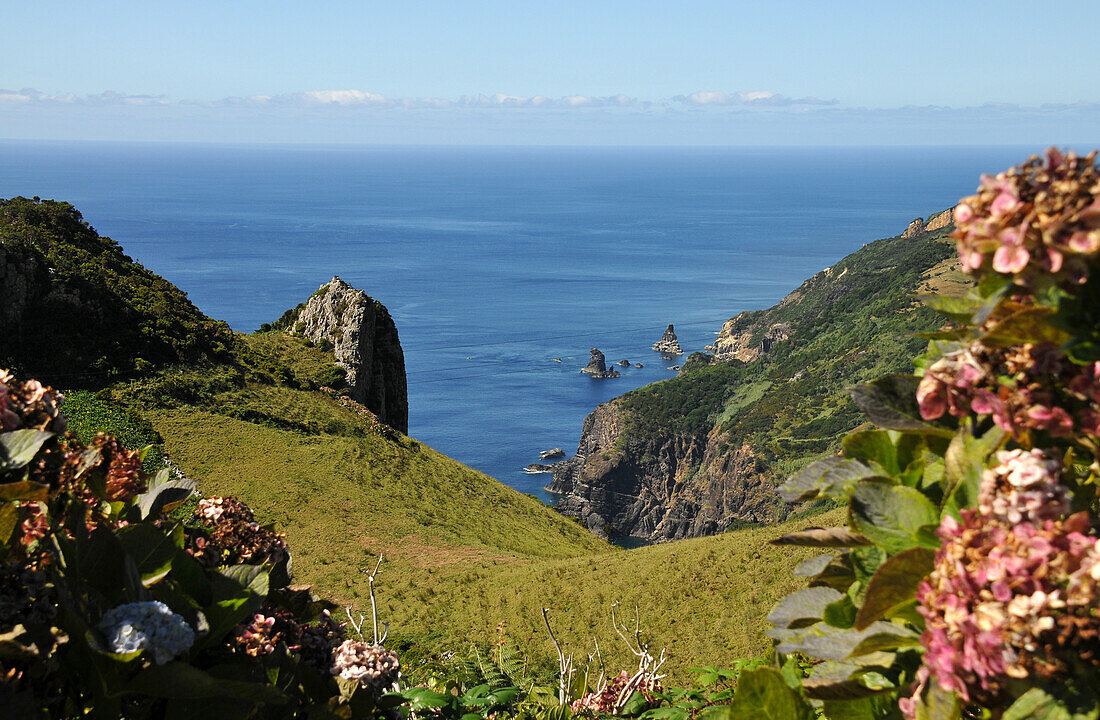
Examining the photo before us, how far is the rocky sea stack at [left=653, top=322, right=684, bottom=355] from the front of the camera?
142375 mm

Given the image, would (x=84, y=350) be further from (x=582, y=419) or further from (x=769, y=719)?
(x=582, y=419)

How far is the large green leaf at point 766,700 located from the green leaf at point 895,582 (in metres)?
0.45

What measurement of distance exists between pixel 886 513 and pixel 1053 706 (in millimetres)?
471

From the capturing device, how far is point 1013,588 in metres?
1.35

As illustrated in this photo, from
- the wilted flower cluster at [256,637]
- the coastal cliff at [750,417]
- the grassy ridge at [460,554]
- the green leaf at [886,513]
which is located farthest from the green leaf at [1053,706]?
the coastal cliff at [750,417]

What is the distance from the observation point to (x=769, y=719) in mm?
1979

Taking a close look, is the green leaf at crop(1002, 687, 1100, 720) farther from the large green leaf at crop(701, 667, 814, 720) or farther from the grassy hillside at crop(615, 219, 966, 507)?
the grassy hillside at crop(615, 219, 966, 507)

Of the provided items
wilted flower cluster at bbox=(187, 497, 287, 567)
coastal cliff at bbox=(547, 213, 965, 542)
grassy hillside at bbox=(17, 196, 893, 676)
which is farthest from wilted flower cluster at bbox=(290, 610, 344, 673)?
coastal cliff at bbox=(547, 213, 965, 542)

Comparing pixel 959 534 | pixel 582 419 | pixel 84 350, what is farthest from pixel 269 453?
pixel 582 419

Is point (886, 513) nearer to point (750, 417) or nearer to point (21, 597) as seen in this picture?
point (21, 597)

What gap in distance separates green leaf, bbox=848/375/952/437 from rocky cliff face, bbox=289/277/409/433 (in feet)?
126

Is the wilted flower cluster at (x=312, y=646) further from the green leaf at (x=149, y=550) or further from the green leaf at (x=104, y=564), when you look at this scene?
the green leaf at (x=104, y=564)

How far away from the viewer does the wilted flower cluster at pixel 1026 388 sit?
1.43 meters

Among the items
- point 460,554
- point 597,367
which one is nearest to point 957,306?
point 460,554
